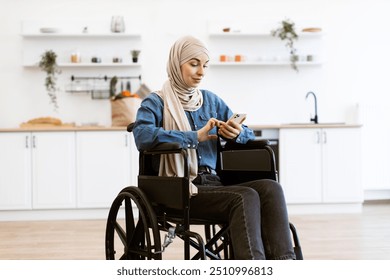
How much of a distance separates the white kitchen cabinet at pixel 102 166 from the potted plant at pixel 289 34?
1735 mm

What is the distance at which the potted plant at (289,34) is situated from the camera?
213 inches

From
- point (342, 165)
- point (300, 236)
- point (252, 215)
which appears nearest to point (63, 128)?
point (300, 236)

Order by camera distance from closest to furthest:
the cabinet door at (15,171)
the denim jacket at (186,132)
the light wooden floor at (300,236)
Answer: the denim jacket at (186,132)
the light wooden floor at (300,236)
the cabinet door at (15,171)

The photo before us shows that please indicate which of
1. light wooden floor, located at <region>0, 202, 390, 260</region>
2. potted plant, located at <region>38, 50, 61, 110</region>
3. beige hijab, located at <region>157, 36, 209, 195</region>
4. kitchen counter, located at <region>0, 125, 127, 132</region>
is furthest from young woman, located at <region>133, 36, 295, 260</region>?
potted plant, located at <region>38, 50, 61, 110</region>

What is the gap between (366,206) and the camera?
213 inches

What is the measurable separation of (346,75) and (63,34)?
2.73m

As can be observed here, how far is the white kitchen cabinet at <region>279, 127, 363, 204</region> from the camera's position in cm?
497

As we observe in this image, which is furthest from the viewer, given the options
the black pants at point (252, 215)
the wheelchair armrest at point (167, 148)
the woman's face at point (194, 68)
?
the woman's face at point (194, 68)

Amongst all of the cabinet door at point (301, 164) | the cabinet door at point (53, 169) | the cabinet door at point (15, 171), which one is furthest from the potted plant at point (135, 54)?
the cabinet door at point (301, 164)

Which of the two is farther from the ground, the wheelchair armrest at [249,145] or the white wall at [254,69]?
the white wall at [254,69]

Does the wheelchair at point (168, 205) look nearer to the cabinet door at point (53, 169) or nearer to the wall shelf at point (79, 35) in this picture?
the cabinet door at point (53, 169)

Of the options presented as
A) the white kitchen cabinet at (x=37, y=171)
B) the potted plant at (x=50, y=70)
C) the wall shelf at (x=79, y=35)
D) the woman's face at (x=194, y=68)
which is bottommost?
the white kitchen cabinet at (x=37, y=171)

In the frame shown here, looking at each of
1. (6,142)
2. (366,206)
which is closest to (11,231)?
(6,142)
